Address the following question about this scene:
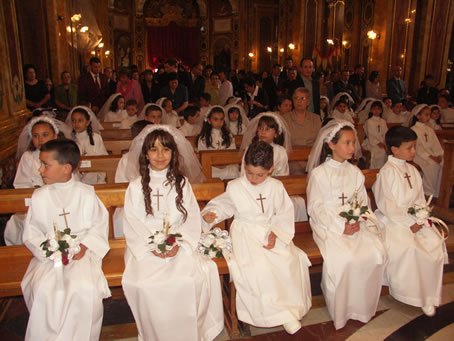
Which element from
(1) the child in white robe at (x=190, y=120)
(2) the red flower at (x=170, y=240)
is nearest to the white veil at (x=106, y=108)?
(1) the child in white robe at (x=190, y=120)

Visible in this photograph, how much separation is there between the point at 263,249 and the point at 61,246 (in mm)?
1448

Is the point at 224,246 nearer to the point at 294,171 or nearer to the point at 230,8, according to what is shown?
the point at 294,171

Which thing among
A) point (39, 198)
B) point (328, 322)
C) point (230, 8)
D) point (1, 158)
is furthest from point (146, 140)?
point (230, 8)

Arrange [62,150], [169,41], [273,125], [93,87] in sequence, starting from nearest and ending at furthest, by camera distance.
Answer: [62,150] → [273,125] → [93,87] → [169,41]

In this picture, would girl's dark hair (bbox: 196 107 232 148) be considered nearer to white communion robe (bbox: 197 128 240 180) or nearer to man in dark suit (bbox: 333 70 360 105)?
white communion robe (bbox: 197 128 240 180)

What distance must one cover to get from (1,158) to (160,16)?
23.1m

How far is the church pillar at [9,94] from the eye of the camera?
481cm

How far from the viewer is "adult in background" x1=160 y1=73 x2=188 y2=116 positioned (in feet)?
28.4

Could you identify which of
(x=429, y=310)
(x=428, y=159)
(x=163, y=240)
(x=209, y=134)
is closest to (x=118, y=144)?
(x=209, y=134)

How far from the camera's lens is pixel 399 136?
11.2 feet

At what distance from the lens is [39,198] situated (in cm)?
278

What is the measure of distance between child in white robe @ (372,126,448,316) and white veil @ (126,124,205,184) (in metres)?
1.68

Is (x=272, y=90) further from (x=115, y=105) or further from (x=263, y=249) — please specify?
(x=263, y=249)

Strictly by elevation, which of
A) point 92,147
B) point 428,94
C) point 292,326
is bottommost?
point 292,326
